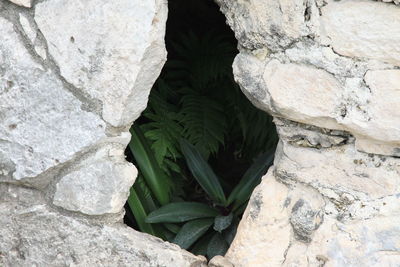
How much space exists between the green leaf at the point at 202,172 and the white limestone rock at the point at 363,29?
941mm

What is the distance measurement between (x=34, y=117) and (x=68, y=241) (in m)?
0.42

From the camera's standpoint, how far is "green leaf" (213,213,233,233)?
98.1 inches

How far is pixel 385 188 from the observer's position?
192 centimetres

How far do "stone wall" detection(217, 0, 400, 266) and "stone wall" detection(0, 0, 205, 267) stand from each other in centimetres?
28

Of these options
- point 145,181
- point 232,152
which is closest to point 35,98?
point 145,181

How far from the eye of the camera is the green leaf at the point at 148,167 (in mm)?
2602

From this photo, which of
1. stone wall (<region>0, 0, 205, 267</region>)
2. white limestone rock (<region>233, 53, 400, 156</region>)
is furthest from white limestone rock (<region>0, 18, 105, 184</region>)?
white limestone rock (<region>233, 53, 400, 156</region>)

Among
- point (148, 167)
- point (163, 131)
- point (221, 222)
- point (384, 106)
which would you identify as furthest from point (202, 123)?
point (384, 106)

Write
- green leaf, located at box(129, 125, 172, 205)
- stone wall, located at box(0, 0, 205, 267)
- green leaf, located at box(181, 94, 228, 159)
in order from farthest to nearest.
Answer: green leaf, located at box(181, 94, 228, 159) → green leaf, located at box(129, 125, 172, 205) → stone wall, located at box(0, 0, 205, 267)

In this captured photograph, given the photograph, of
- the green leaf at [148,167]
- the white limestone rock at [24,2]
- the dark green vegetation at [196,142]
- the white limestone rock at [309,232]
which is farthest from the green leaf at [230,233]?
the white limestone rock at [24,2]

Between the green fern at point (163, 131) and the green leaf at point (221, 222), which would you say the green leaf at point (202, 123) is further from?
the green leaf at point (221, 222)

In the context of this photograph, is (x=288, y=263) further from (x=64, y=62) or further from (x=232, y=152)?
(x=232, y=152)

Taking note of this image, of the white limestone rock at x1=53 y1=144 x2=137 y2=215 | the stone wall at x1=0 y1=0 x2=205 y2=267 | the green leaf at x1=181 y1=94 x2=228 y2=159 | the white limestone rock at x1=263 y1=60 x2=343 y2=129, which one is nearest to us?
the white limestone rock at x1=263 y1=60 x2=343 y2=129

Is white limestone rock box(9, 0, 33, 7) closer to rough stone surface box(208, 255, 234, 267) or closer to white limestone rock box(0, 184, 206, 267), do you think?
white limestone rock box(0, 184, 206, 267)
